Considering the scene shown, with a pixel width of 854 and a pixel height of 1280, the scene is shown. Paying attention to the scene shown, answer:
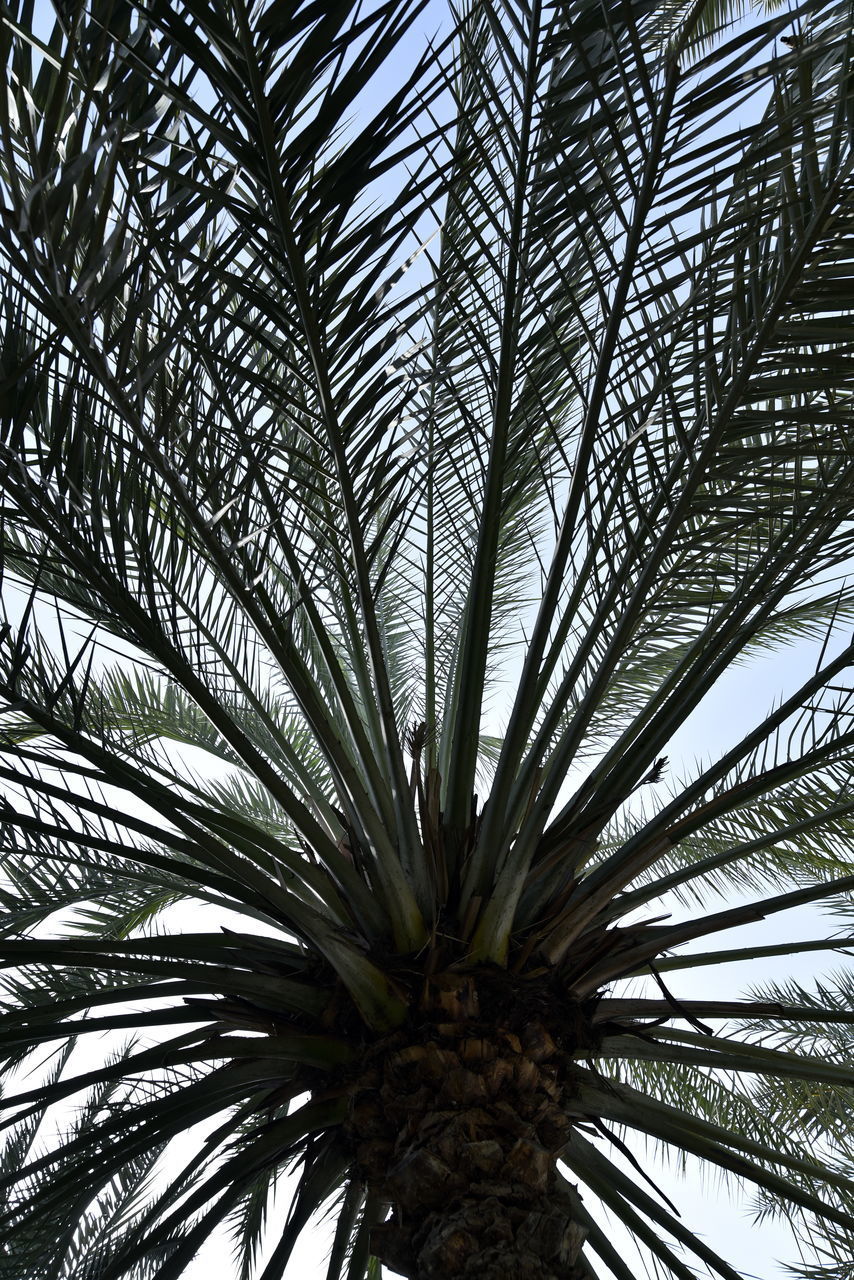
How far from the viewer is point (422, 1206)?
8.80 ft

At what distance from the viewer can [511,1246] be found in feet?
8.33

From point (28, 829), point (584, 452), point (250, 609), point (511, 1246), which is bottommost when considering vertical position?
point (511, 1246)

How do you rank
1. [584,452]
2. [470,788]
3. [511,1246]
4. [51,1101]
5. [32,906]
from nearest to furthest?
[511,1246]
[51,1101]
[584,452]
[470,788]
[32,906]

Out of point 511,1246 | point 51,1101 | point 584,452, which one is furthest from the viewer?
point 584,452

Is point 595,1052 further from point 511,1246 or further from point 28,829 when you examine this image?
point 28,829

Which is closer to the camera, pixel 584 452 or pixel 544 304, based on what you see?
pixel 584 452

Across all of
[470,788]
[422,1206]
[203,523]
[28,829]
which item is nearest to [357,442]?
[203,523]

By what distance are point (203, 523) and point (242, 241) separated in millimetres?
703

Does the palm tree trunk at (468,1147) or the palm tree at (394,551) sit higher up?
the palm tree at (394,551)

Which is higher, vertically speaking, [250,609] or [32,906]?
[250,609]

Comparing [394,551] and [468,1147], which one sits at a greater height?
[394,551]

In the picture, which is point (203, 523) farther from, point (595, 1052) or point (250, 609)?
point (595, 1052)

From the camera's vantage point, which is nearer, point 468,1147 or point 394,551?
point 468,1147

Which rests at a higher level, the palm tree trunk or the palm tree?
the palm tree
